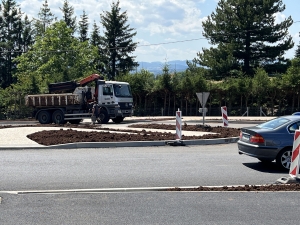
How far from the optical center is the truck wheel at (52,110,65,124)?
29281mm

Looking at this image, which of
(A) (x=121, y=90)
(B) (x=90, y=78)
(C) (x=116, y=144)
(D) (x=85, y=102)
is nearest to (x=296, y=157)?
(C) (x=116, y=144)

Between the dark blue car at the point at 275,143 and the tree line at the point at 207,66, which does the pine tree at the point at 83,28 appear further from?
the dark blue car at the point at 275,143

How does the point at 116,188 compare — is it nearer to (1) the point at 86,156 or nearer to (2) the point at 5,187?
(2) the point at 5,187

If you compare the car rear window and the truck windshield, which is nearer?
the car rear window

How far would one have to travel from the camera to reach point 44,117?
29.9m

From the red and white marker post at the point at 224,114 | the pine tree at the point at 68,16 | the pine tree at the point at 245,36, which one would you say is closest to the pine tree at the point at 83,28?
the pine tree at the point at 68,16

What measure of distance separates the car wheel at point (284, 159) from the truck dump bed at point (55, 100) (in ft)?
62.8

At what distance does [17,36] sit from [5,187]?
67699mm

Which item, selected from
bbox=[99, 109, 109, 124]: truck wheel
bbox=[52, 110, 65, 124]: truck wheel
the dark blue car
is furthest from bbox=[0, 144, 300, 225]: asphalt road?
bbox=[52, 110, 65, 124]: truck wheel

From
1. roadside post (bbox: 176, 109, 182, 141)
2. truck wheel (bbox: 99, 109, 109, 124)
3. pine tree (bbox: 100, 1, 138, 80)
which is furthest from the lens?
pine tree (bbox: 100, 1, 138, 80)

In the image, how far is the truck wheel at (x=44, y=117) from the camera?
2970cm

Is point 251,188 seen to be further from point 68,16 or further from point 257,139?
point 68,16

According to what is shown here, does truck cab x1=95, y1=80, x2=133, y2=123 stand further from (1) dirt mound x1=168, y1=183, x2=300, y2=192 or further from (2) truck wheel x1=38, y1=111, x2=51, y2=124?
(1) dirt mound x1=168, y1=183, x2=300, y2=192

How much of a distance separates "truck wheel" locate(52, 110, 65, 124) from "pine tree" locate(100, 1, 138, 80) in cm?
3443
